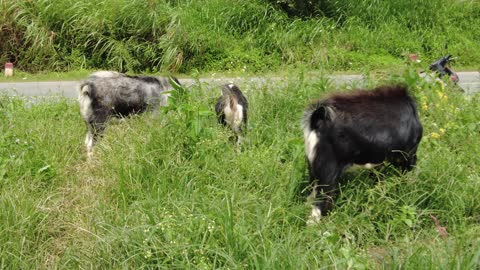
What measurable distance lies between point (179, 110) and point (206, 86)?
1.89m

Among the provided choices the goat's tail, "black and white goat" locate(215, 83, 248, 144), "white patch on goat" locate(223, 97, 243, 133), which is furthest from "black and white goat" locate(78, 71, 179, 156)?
the goat's tail

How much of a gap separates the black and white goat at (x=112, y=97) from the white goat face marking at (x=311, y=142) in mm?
2132

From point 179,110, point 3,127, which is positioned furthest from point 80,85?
point 179,110

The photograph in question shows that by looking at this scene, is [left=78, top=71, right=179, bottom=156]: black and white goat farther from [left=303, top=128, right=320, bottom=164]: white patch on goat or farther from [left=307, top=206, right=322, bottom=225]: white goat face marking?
[left=307, top=206, right=322, bottom=225]: white goat face marking

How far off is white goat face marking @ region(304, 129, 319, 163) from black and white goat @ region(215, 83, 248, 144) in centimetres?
136

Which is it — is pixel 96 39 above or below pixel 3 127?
below

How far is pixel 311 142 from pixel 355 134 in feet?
1.14

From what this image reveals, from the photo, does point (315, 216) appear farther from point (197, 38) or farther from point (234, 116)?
point (197, 38)

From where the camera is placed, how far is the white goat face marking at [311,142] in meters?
3.88

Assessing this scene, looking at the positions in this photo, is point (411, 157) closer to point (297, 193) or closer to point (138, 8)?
point (297, 193)

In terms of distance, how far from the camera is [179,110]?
468 cm

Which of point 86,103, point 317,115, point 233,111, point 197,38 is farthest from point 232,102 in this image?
point 197,38

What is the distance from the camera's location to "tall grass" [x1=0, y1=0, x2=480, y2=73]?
34.3 feet

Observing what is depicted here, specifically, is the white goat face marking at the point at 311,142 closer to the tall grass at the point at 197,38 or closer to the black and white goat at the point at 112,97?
the black and white goat at the point at 112,97
